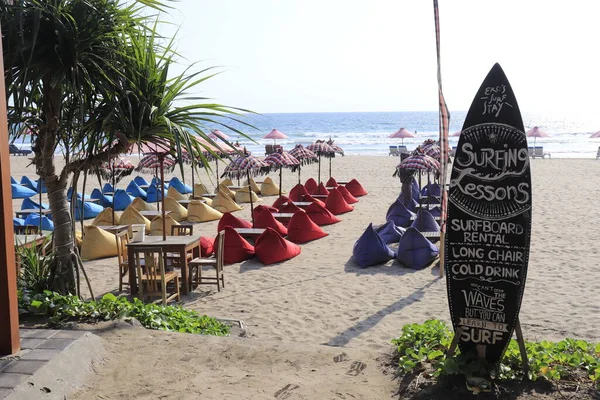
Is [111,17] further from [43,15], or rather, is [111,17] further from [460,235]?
[460,235]

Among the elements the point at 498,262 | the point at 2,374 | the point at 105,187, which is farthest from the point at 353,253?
the point at 105,187

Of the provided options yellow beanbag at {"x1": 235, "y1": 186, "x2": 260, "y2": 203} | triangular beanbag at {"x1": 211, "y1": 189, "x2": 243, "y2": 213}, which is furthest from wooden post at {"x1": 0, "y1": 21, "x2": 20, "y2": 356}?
yellow beanbag at {"x1": 235, "y1": 186, "x2": 260, "y2": 203}

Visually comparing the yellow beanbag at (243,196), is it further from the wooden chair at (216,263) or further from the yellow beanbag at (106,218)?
the wooden chair at (216,263)

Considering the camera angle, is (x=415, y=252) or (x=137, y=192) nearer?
(x=415, y=252)

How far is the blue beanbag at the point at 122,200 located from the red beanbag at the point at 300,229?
562cm

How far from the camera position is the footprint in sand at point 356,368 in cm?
421

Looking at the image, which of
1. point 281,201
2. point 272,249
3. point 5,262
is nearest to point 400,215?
point 281,201

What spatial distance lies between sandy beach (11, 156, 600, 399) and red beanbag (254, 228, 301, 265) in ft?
0.45

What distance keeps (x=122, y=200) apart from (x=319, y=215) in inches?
213

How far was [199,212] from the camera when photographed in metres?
13.2

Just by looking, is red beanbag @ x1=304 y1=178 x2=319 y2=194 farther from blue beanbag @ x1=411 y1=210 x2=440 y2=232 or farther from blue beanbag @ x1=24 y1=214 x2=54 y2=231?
blue beanbag @ x1=24 y1=214 x2=54 y2=231

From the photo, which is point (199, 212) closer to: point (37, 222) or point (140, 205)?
point (140, 205)

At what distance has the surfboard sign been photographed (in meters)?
3.98

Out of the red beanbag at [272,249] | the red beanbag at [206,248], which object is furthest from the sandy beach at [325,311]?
the red beanbag at [206,248]
